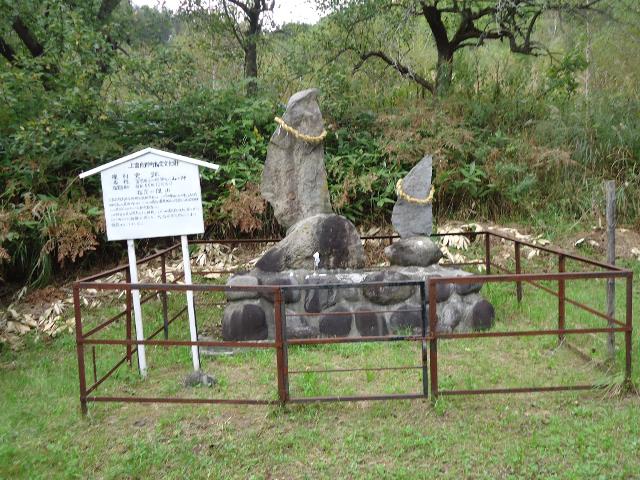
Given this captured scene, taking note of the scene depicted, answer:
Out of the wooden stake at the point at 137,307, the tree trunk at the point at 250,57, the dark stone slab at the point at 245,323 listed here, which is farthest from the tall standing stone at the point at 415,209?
the tree trunk at the point at 250,57

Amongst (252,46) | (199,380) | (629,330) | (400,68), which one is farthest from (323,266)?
(252,46)

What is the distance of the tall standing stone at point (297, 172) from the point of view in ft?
21.7

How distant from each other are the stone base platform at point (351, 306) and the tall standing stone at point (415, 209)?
0.49 meters

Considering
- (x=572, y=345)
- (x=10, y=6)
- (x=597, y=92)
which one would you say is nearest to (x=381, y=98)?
(x=597, y=92)

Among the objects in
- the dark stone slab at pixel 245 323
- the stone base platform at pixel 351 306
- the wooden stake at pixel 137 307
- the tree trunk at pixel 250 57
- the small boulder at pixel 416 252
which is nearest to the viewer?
the wooden stake at pixel 137 307

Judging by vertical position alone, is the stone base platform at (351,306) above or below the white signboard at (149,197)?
below

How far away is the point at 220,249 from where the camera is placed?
916cm

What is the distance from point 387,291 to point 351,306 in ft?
1.27

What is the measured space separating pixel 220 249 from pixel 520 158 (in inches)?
195

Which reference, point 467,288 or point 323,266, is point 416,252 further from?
point 323,266

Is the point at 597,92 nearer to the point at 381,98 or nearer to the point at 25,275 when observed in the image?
the point at 381,98

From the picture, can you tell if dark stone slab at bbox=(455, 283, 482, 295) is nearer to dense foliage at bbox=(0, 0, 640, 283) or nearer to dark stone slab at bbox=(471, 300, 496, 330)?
dark stone slab at bbox=(471, 300, 496, 330)

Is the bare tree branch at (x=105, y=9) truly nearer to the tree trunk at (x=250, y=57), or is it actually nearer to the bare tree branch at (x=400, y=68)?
the tree trunk at (x=250, y=57)

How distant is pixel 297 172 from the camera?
6.66 metres
